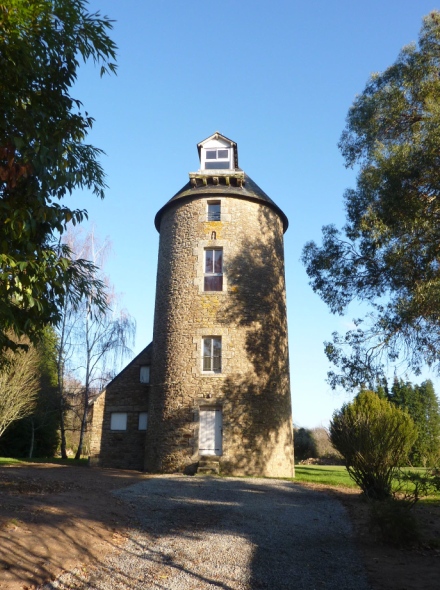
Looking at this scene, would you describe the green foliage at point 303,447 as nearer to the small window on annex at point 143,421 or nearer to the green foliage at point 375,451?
the small window on annex at point 143,421

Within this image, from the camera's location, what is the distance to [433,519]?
29.9 ft

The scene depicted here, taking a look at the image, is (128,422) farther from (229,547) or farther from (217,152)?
(229,547)

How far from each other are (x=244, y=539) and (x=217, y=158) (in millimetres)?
15186

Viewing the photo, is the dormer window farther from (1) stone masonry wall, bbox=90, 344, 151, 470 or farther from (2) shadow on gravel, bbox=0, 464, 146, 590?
(2) shadow on gravel, bbox=0, 464, 146, 590

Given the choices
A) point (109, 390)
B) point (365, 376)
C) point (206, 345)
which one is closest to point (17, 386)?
point (109, 390)

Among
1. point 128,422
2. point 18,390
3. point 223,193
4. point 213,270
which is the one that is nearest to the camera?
point 213,270

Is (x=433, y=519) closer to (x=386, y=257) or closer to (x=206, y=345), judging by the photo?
(x=386, y=257)

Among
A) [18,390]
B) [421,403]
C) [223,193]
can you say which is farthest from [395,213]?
[421,403]

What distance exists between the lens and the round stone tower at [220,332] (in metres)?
16.2

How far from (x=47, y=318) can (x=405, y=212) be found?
447 inches

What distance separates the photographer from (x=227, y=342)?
1688cm

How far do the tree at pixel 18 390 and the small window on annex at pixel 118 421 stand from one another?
5.56 m

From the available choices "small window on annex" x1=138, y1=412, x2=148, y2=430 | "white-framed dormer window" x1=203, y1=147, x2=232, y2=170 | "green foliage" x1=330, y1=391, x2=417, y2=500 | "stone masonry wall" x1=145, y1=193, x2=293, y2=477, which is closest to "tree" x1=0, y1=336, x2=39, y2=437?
"small window on annex" x1=138, y1=412, x2=148, y2=430

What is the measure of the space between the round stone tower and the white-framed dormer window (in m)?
0.04
